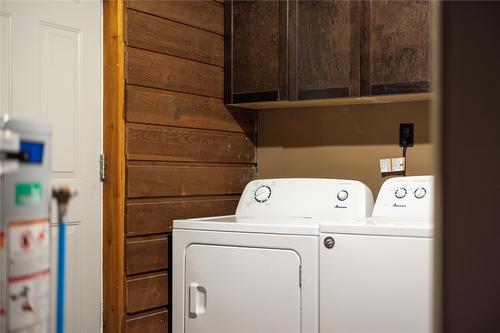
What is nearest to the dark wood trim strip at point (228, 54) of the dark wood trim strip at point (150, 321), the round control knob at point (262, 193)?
the round control knob at point (262, 193)

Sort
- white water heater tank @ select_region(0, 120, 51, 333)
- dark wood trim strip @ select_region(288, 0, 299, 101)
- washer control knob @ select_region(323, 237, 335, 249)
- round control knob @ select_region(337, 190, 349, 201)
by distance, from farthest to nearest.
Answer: dark wood trim strip @ select_region(288, 0, 299, 101), round control knob @ select_region(337, 190, 349, 201), washer control knob @ select_region(323, 237, 335, 249), white water heater tank @ select_region(0, 120, 51, 333)

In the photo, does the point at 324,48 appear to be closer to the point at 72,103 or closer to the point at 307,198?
the point at 307,198

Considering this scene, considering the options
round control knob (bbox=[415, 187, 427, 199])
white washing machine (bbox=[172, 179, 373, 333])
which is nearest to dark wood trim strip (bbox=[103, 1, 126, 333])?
white washing machine (bbox=[172, 179, 373, 333])

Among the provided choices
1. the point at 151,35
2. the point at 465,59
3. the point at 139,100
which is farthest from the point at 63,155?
the point at 465,59

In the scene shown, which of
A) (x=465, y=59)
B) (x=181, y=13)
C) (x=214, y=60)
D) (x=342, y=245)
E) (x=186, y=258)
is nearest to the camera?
(x=465, y=59)

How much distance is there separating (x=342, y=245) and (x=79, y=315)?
3.59 ft

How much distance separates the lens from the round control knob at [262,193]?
291 cm

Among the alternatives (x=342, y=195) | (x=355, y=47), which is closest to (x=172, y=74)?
(x=355, y=47)

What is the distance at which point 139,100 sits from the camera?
2.56m

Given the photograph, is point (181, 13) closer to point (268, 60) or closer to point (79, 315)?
point (268, 60)

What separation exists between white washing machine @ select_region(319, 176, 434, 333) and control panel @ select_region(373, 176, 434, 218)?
198 mm

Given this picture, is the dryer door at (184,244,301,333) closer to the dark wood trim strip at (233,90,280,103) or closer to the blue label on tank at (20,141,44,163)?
the dark wood trim strip at (233,90,280,103)

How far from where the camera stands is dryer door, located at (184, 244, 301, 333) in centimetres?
233

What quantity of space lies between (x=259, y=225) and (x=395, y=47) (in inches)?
37.4
